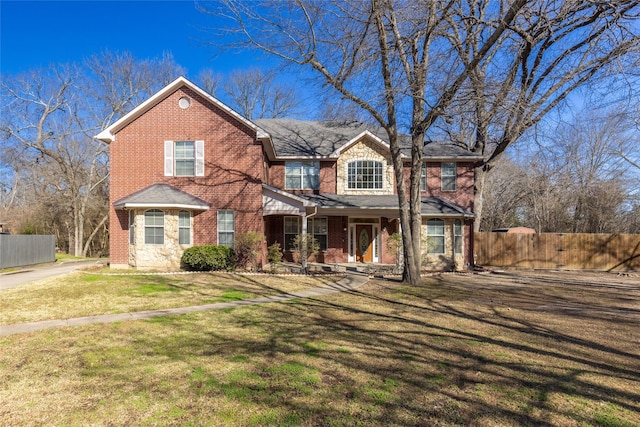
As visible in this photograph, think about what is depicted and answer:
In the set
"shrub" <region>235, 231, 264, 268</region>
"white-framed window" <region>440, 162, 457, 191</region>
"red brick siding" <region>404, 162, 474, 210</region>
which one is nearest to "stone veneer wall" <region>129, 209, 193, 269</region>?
"shrub" <region>235, 231, 264, 268</region>

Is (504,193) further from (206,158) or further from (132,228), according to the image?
(132,228)

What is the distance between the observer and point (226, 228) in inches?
619

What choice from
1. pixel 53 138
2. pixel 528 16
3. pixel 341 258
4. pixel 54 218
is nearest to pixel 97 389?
pixel 528 16

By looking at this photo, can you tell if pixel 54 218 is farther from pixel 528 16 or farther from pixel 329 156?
pixel 528 16

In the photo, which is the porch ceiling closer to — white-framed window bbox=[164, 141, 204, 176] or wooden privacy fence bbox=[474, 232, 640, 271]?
white-framed window bbox=[164, 141, 204, 176]

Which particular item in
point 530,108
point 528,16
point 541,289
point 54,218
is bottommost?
point 541,289

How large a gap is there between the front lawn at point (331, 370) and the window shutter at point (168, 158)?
9.84 m

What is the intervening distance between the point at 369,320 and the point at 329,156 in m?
12.0

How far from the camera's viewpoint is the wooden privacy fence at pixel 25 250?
17.0 metres

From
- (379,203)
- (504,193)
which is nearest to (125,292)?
(379,203)

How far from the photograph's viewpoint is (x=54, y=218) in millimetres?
31156

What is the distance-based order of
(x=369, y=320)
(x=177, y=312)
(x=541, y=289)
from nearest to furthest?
(x=369, y=320) → (x=177, y=312) → (x=541, y=289)

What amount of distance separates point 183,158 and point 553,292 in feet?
50.6

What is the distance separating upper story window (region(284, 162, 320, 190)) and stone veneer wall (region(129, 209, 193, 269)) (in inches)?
237
